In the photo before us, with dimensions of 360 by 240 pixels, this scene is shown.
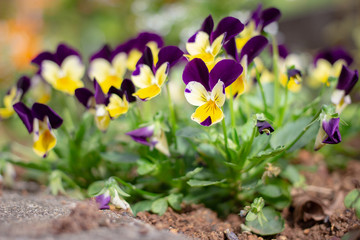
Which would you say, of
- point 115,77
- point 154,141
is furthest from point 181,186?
point 115,77

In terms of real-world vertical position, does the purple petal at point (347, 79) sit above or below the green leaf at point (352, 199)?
above

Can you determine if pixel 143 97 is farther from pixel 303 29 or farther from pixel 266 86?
pixel 303 29

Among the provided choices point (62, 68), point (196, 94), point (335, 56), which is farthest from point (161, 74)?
point (335, 56)

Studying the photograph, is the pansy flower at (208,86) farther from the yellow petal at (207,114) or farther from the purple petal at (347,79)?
the purple petal at (347,79)

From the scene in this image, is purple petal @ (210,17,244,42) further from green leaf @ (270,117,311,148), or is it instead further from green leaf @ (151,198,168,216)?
green leaf @ (151,198,168,216)

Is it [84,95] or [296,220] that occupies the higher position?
[84,95]

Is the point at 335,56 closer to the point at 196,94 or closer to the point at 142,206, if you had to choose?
the point at 196,94

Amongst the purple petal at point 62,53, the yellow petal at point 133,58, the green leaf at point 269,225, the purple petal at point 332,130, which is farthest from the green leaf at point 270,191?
the purple petal at point 62,53
